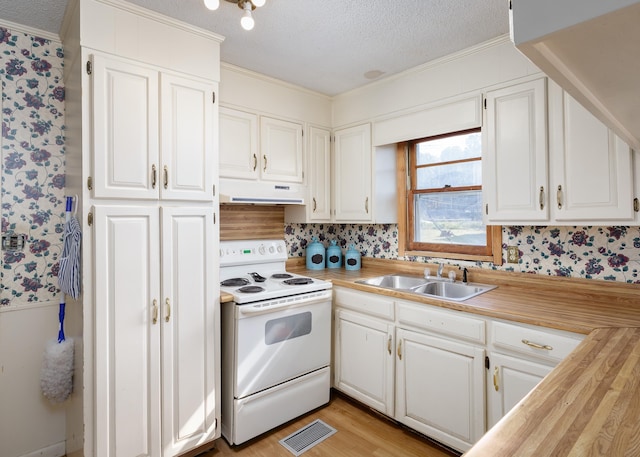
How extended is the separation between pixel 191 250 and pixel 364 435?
163 centimetres

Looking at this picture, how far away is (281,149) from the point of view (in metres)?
2.91

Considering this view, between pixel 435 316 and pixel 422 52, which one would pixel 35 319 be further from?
pixel 422 52

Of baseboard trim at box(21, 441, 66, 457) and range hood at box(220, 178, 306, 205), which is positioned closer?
baseboard trim at box(21, 441, 66, 457)

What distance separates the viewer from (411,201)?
3.09 m

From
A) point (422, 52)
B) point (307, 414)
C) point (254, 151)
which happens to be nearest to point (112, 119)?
point (254, 151)

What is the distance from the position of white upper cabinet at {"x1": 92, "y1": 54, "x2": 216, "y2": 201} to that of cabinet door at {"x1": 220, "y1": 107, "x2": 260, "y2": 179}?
0.38 metres

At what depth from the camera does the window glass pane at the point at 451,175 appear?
2666 millimetres

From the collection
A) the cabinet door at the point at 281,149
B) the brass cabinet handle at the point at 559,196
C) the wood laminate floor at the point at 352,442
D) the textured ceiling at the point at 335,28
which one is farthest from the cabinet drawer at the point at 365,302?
the textured ceiling at the point at 335,28

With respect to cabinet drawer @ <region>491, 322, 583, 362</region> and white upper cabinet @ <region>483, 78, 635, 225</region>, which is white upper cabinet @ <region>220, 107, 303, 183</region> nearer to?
white upper cabinet @ <region>483, 78, 635, 225</region>

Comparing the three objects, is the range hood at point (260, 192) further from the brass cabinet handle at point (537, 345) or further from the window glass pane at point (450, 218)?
the brass cabinet handle at point (537, 345)

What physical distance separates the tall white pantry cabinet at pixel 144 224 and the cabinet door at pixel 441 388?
3.94ft

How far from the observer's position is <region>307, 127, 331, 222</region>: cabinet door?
10.3ft

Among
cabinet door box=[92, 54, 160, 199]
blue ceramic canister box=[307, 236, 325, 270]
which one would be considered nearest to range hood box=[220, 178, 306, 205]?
blue ceramic canister box=[307, 236, 325, 270]

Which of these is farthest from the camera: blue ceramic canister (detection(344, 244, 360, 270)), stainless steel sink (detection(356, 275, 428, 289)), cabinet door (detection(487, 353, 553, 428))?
blue ceramic canister (detection(344, 244, 360, 270))
